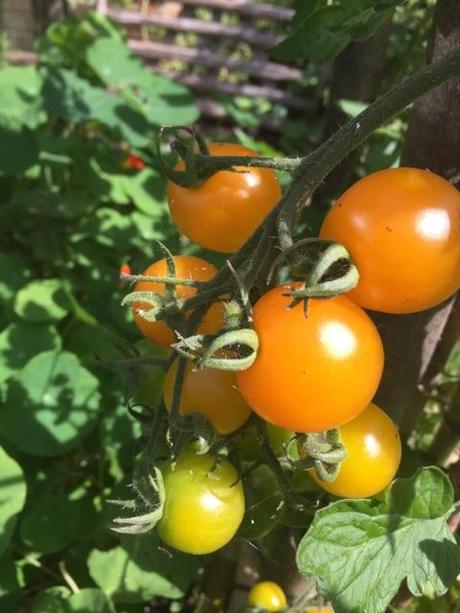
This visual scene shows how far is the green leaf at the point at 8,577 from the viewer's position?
36.2 inches

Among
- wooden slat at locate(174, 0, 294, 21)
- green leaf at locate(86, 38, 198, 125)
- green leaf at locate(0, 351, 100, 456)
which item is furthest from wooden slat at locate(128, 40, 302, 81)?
green leaf at locate(0, 351, 100, 456)

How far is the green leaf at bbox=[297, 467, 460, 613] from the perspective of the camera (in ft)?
1.84

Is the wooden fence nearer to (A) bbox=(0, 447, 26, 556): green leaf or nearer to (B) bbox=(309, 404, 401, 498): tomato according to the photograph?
(A) bbox=(0, 447, 26, 556): green leaf

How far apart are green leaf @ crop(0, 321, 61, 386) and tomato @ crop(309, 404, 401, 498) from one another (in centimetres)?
82

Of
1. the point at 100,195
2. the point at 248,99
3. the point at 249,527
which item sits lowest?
the point at 248,99

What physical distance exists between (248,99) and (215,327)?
9.90 feet

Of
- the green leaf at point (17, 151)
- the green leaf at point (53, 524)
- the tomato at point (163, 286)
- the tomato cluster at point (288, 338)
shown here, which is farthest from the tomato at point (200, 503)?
the green leaf at point (17, 151)

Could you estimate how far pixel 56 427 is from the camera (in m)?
1.10

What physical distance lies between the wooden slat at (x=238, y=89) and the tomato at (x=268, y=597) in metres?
2.74

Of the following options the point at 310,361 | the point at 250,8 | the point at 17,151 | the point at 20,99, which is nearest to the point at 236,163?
the point at 310,361

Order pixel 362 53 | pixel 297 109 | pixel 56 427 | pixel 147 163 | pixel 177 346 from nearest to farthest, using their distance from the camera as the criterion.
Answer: pixel 177 346 < pixel 56 427 < pixel 362 53 < pixel 147 163 < pixel 297 109

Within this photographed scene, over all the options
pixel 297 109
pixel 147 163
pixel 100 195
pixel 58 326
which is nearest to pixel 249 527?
pixel 58 326

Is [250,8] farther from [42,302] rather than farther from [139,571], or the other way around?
[139,571]

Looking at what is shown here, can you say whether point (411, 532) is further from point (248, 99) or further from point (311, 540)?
point (248, 99)
